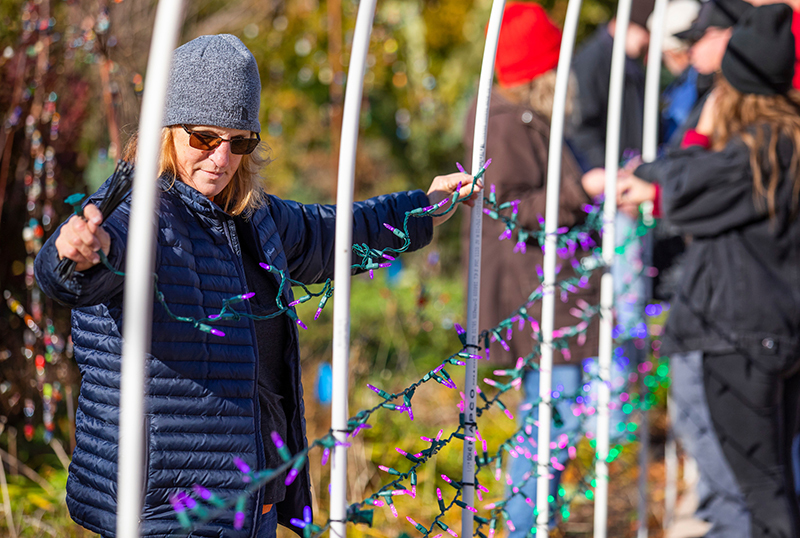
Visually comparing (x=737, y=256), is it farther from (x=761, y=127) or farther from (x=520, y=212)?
(x=520, y=212)

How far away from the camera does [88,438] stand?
137 cm

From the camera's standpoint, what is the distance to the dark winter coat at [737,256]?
2197 millimetres

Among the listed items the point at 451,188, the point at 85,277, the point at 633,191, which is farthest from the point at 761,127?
the point at 85,277

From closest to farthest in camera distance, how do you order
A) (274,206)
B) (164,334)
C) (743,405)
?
(164,334)
(274,206)
(743,405)

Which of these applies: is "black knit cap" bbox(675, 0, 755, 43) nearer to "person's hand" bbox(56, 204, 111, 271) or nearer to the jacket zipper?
the jacket zipper

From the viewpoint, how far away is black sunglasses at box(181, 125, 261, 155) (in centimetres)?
136

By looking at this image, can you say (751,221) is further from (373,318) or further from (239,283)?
(373,318)

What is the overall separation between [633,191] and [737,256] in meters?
0.47

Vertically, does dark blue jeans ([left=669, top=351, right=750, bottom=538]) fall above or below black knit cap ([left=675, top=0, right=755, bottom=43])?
below

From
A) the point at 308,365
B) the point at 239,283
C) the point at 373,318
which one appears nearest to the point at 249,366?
the point at 239,283

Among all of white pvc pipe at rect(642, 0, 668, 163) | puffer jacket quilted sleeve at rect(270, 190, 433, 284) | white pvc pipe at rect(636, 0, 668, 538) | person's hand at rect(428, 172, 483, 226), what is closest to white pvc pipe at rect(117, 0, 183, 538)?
puffer jacket quilted sleeve at rect(270, 190, 433, 284)

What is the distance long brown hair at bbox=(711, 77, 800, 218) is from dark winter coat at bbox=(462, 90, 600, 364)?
487mm

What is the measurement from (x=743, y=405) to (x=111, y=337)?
5.91 ft

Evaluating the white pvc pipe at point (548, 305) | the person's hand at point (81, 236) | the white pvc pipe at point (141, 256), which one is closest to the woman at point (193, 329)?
the person's hand at point (81, 236)
